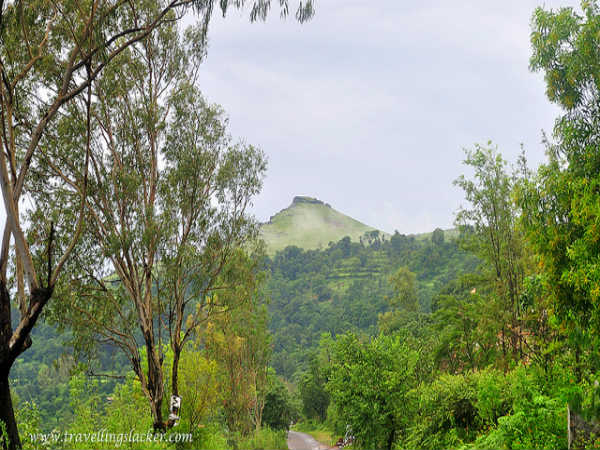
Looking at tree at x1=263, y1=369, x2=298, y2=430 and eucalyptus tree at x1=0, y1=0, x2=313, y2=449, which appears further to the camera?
tree at x1=263, y1=369, x2=298, y2=430

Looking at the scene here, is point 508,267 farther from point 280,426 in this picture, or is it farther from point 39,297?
point 280,426

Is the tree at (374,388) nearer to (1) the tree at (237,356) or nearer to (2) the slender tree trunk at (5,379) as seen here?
(1) the tree at (237,356)

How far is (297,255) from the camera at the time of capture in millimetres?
155000

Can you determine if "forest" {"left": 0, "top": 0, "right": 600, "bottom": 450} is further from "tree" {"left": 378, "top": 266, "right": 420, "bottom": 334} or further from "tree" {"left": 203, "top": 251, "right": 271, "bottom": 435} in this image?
"tree" {"left": 378, "top": 266, "right": 420, "bottom": 334}

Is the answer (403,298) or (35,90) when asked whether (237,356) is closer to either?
(35,90)

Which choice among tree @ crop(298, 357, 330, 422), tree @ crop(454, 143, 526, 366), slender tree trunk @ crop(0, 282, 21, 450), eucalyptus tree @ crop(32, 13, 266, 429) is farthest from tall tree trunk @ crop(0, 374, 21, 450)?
tree @ crop(298, 357, 330, 422)

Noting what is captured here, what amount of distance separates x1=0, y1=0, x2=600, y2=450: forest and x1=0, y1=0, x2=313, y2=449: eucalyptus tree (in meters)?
0.04

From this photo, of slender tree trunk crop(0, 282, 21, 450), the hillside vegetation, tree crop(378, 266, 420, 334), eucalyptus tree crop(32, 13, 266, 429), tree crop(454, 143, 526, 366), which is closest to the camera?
slender tree trunk crop(0, 282, 21, 450)

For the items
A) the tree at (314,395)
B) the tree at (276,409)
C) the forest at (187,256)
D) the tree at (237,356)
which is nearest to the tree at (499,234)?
the forest at (187,256)

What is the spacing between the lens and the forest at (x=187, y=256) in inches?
317

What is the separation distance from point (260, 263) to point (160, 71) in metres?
8.86

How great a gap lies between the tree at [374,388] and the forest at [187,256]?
0.07m

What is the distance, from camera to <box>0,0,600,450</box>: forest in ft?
26.4

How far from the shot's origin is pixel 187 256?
526 inches
